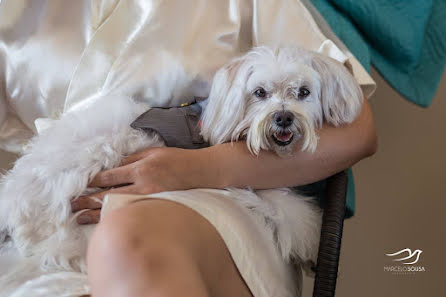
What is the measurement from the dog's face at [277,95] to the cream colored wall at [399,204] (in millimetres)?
608

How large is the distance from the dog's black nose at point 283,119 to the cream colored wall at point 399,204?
2.35ft

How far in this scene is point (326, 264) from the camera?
859mm

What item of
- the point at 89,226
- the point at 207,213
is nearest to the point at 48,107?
the point at 89,226

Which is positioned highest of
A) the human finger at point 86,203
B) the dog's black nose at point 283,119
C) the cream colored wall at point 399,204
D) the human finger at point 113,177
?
the dog's black nose at point 283,119

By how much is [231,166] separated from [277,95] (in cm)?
17

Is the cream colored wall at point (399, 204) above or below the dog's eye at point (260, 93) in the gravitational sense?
below

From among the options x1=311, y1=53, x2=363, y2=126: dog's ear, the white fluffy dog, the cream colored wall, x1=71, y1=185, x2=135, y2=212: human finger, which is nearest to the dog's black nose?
the white fluffy dog

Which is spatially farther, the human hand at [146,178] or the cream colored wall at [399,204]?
the cream colored wall at [399,204]

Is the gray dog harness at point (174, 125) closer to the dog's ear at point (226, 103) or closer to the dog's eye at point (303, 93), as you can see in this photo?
the dog's ear at point (226, 103)

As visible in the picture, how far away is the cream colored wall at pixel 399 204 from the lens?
153 centimetres

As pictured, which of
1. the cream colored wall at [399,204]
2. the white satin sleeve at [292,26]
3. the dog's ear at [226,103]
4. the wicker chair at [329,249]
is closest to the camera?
the wicker chair at [329,249]

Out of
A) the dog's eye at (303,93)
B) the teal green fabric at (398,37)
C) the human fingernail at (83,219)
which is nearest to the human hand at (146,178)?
the human fingernail at (83,219)

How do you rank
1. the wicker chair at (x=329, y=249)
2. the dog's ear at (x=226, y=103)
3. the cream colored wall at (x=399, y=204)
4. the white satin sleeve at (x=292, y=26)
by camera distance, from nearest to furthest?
the wicker chair at (x=329, y=249)
the dog's ear at (x=226, y=103)
the white satin sleeve at (x=292, y=26)
the cream colored wall at (x=399, y=204)

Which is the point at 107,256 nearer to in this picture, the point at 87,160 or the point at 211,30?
the point at 87,160
